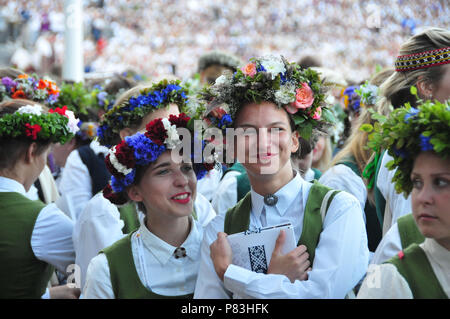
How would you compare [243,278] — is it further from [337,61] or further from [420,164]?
[337,61]

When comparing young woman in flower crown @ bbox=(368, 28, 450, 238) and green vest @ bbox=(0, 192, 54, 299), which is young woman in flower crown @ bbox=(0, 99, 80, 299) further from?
young woman in flower crown @ bbox=(368, 28, 450, 238)

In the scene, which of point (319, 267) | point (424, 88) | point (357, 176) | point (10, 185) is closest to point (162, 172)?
point (319, 267)

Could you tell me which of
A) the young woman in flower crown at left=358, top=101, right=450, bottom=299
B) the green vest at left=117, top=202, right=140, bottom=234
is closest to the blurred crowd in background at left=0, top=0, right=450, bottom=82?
the green vest at left=117, top=202, right=140, bottom=234

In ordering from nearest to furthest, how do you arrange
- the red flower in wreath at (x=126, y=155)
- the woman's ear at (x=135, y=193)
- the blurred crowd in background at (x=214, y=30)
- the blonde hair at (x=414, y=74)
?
1. the red flower in wreath at (x=126, y=155)
2. the woman's ear at (x=135, y=193)
3. the blonde hair at (x=414, y=74)
4. the blurred crowd in background at (x=214, y=30)

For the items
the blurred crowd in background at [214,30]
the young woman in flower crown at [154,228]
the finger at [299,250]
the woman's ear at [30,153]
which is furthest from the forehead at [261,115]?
the blurred crowd in background at [214,30]

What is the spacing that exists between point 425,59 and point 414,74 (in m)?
0.10

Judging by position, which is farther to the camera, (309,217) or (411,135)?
(309,217)

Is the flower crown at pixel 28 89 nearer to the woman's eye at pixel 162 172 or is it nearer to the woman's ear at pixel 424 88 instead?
the woman's eye at pixel 162 172

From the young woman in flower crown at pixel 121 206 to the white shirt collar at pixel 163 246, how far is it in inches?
20.3

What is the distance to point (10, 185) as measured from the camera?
10.9ft

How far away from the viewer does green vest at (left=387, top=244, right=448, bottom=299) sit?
2002 mm

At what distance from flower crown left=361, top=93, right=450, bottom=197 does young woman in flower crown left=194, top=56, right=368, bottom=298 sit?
31cm

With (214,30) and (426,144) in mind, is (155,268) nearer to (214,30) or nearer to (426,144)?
(426,144)

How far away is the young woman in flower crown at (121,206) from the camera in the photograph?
325 cm
